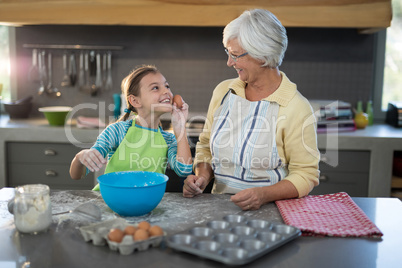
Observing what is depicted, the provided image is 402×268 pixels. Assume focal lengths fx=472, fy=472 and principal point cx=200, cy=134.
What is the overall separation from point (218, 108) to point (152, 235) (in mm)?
876

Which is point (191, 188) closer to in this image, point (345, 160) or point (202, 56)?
point (345, 160)

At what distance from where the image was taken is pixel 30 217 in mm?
1241

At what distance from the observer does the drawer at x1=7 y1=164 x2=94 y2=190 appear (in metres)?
3.11

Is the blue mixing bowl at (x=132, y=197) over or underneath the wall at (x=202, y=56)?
underneath

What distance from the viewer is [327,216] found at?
4.66ft

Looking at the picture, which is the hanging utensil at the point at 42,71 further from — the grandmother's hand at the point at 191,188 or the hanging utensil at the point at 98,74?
the grandmother's hand at the point at 191,188

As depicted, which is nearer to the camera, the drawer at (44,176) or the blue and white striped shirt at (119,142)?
the blue and white striped shirt at (119,142)

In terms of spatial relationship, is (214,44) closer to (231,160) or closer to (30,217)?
(231,160)

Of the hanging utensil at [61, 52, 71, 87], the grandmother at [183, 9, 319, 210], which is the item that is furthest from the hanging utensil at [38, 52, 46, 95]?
the grandmother at [183, 9, 319, 210]

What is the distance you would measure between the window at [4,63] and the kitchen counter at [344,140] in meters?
0.69

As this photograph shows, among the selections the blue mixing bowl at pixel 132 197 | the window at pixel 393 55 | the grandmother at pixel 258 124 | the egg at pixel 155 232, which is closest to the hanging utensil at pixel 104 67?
the grandmother at pixel 258 124

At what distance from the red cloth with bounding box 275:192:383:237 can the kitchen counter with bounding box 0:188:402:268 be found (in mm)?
27

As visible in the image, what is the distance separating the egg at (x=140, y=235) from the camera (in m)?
1.14

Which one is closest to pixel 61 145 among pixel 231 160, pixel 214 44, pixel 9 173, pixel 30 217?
pixel 9 173
